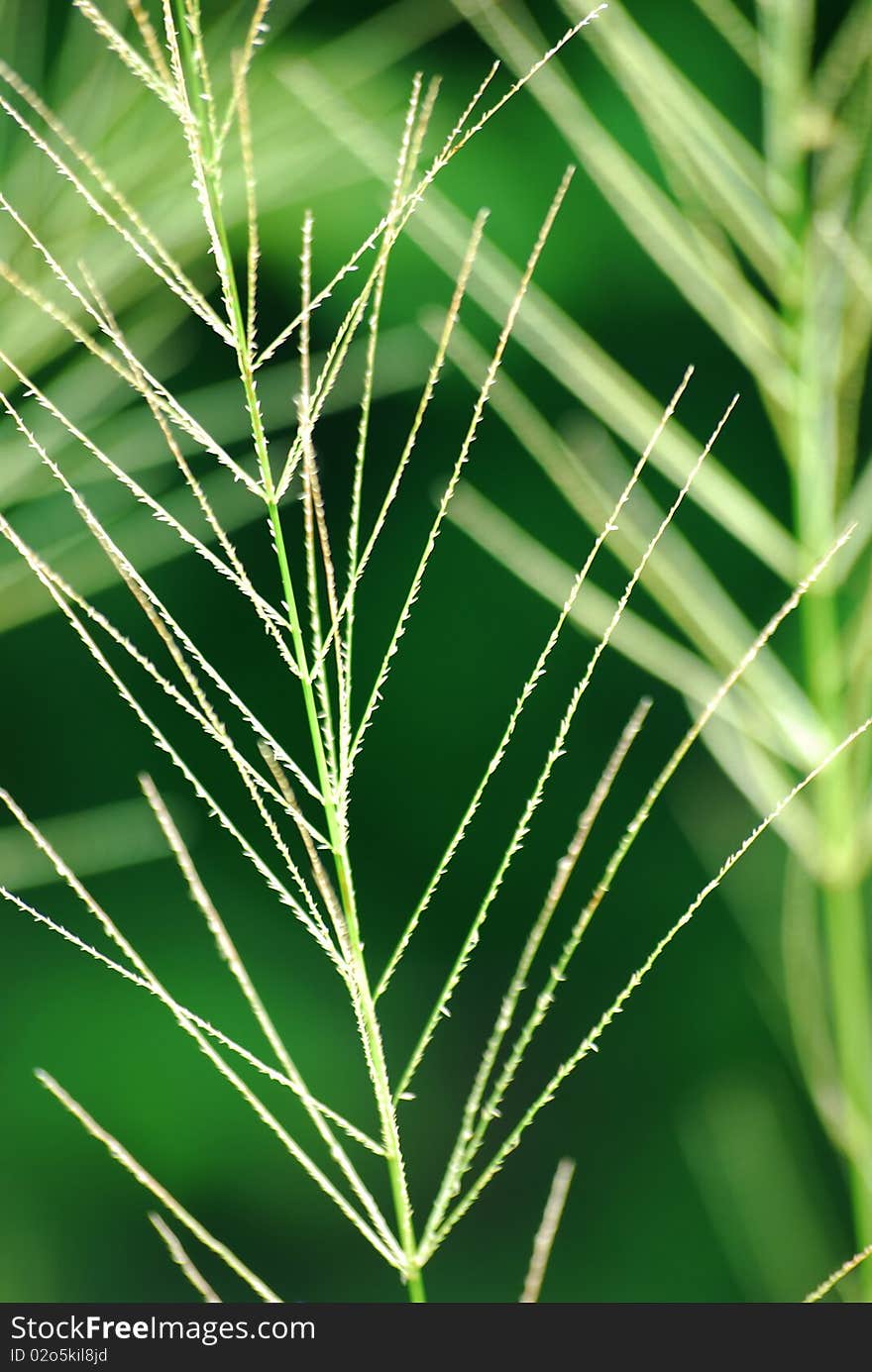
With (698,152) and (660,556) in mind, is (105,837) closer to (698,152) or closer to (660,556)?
(660,556)

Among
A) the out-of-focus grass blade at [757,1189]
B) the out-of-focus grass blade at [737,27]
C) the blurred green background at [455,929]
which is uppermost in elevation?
the out-of-focus grass blade at [737,27]

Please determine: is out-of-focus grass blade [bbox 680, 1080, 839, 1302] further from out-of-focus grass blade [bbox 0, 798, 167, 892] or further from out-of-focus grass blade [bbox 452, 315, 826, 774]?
out-of-focus grass blade [bbox 0, 798, 167, 892]

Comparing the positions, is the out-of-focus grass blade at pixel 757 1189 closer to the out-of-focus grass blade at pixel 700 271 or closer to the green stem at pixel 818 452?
the green stem at pixel 818 452

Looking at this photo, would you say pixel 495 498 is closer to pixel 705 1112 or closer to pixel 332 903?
pixel 705 1112

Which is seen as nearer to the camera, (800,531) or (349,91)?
(800,531)

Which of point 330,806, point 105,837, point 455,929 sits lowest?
point 455,929

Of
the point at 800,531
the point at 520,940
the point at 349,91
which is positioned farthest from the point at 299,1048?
the point at 349,91

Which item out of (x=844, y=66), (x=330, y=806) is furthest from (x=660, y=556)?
(x=330, y=806)

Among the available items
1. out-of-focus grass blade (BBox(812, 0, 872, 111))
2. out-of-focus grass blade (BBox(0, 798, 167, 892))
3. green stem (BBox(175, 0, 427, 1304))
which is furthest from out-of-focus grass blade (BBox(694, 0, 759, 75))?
out-of-focus grass blade (BBox(0, 798, 167, 892))

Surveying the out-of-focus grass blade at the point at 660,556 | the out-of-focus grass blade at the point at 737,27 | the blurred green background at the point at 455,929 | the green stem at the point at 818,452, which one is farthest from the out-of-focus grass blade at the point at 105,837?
the out-of-focus grass blade at the point at 737,27
